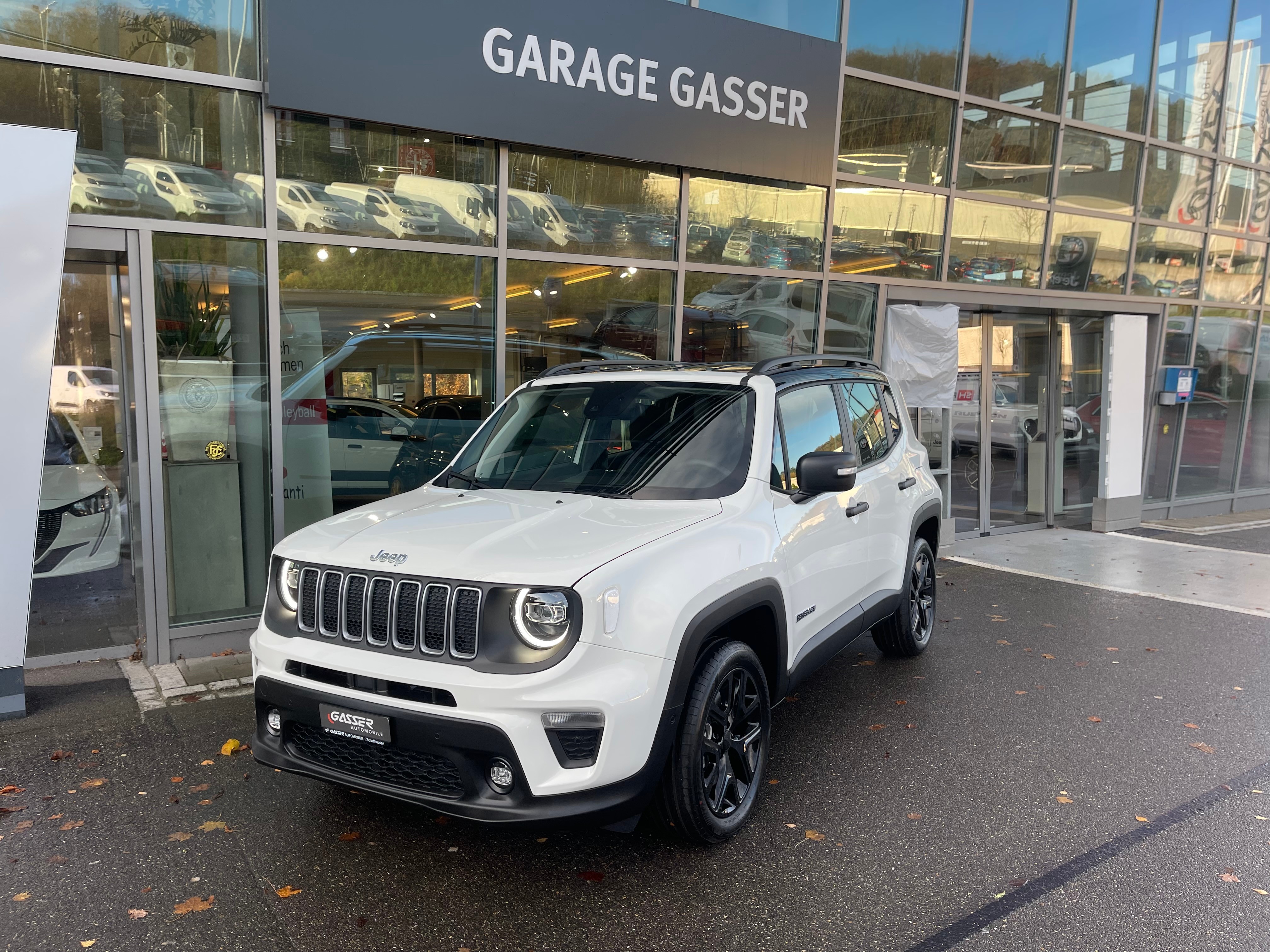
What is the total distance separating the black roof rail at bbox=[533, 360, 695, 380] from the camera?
480cm

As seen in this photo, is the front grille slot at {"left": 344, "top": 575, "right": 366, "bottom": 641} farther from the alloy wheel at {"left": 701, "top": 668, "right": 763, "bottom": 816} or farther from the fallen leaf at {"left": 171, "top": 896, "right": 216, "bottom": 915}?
the alloy wheel at {"left": 701, "top": 668, "right": 763, "bottom": 816}

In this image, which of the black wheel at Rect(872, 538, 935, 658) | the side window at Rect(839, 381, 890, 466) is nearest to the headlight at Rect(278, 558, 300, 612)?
the side window at Rect(839, 381, 890, 466)

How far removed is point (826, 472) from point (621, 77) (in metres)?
4.68

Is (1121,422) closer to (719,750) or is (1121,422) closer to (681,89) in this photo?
(681,89)

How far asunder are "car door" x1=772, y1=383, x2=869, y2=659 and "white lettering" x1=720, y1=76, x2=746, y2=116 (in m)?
3.92

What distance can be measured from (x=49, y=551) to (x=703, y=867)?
518cm

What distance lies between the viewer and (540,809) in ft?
9.79

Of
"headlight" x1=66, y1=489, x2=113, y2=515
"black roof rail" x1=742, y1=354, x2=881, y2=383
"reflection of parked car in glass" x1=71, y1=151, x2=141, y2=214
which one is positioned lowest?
"headlight" x1=66, y1=489, x2=113, y2=515

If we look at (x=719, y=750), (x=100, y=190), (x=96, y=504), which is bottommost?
(x=719, y=750)

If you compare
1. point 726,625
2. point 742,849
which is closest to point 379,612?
point 726,625

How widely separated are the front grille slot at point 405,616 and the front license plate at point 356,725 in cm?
26

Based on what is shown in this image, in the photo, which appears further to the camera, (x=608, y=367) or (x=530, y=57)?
(x=530, y=57)

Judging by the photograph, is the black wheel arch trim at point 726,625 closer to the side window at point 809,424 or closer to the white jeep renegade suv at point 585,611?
the white jeep renegade suv at point 585,611

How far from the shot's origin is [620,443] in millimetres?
4340
